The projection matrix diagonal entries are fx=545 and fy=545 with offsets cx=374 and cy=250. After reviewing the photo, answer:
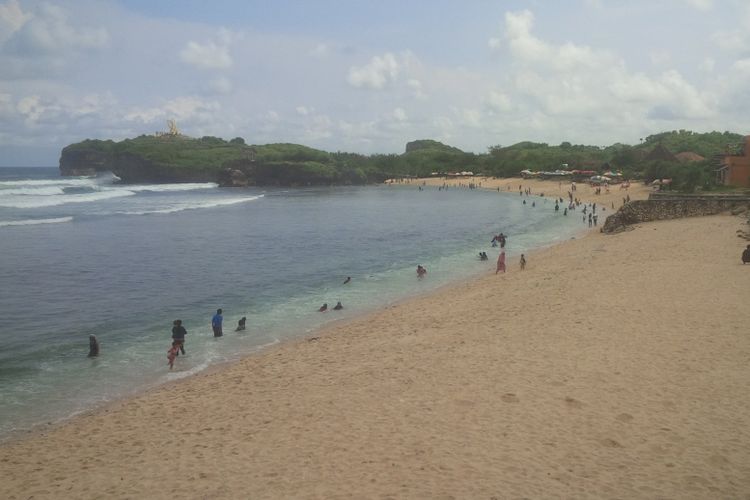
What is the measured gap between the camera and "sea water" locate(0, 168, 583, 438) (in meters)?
14.9

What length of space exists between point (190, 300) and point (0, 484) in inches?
556

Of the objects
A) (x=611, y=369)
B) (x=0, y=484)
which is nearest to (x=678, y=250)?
(x=611, y=369)

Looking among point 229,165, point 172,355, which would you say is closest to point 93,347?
point 172,355

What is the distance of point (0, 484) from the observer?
8852mm

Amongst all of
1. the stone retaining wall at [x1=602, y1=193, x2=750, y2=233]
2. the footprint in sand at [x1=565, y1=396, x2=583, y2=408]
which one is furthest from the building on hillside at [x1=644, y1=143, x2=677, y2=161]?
the footprint in sand at [x1=565, y1=396, x2=583, y2=408]

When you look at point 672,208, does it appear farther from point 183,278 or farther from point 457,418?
point 457,418

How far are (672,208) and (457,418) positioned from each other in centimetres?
3323

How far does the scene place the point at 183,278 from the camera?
27062mm

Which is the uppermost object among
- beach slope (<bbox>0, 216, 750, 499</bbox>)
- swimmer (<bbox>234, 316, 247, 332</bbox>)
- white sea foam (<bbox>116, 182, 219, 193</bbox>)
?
white sea foam (<bbox>116, 182, 219, 193</bbox>)

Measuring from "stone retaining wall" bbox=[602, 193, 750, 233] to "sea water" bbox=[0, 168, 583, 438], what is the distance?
466cm

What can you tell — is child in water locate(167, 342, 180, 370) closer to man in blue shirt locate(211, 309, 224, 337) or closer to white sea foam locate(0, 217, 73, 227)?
man in blue shirt locate(211, 309, 224, 337)

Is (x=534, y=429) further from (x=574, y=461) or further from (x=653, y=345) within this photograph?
(x=653, y=345)

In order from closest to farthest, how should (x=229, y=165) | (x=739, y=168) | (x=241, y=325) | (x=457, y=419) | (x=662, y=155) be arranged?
(x=457, y=419), (x=241, y=325), (x=739, y=168), (x=662, y=155), (x=229, y=165)

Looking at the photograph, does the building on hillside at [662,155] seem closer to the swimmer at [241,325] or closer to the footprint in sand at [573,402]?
the swimmer at [241,325]
